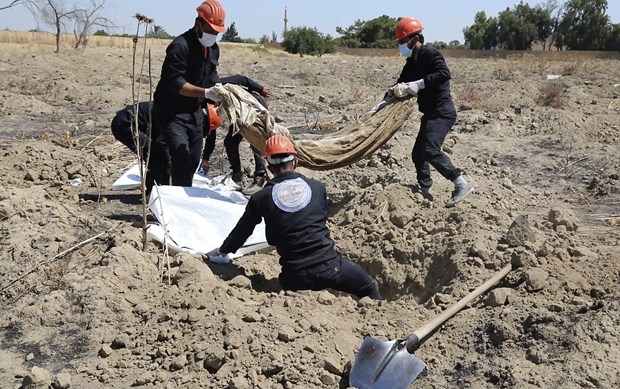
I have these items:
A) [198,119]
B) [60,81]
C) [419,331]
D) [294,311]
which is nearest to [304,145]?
[198,119]

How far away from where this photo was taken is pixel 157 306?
3912 mm

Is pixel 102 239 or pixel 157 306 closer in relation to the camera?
pixel 157 306

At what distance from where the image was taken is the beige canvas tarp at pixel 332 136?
5551mm

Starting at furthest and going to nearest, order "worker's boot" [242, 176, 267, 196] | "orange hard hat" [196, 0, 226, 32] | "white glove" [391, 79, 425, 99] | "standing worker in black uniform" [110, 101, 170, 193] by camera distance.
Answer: "worker's boot" [242, 176, 267, 196], "standing worker in black uniform" [110, 101, 170, 193], "white glove" [391, 79, 425, 99], "orange hard hat" [196, 0, 226, 32]

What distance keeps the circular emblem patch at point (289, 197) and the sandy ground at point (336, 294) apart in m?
0.55

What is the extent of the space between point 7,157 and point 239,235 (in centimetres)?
416

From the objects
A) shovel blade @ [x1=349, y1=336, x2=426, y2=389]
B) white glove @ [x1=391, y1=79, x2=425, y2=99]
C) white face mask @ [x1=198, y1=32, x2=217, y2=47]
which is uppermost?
white face mask @ [x1=198, y1=32, x2=217, y2=47]

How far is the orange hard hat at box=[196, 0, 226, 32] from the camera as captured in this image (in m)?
5.24

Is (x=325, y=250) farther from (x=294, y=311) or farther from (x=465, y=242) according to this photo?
(x=465, y=242)

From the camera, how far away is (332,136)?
19.7 ft

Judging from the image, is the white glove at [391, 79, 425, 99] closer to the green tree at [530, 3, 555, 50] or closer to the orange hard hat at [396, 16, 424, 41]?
the orange hard hat at [396, 16, 424, 41]

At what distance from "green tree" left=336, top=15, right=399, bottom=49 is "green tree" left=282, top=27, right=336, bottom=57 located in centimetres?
1141

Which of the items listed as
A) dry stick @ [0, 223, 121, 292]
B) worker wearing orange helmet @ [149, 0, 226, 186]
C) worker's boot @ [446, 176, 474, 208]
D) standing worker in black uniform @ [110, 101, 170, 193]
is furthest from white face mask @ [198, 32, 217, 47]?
worker's boot @ [446, 176, 474, 208]

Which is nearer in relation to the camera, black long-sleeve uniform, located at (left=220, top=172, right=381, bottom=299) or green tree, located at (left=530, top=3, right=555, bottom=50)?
black long-sleeve uniform, located at (left=220, top=172, right=381, bottom=299)
